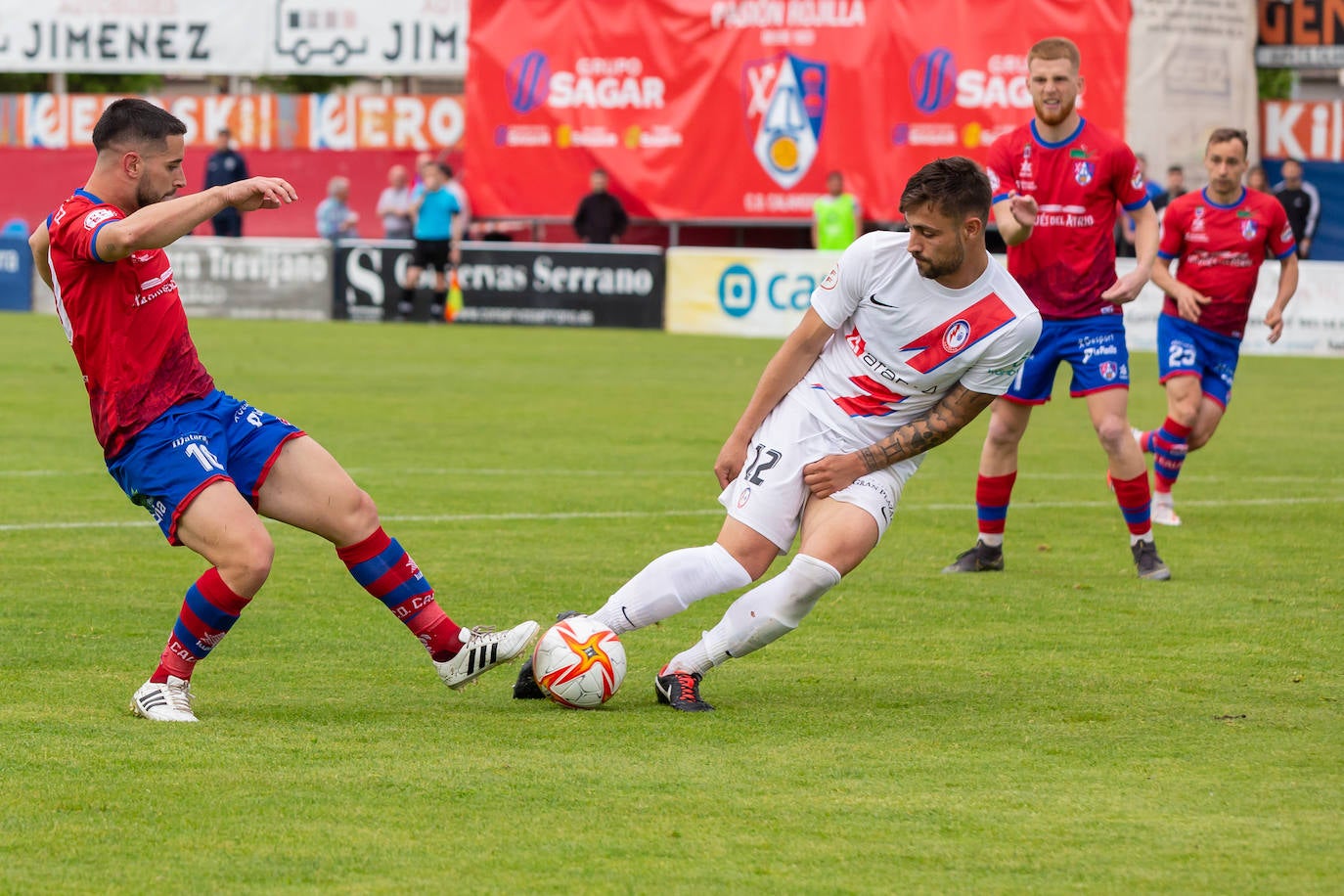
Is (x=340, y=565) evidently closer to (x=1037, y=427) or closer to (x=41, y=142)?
(x=1037, y=427)

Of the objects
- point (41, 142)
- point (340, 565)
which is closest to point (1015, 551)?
point (340, 565)

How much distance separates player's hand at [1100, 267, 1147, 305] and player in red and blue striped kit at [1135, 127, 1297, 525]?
2.00m

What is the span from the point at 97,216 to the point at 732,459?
2.05 meters

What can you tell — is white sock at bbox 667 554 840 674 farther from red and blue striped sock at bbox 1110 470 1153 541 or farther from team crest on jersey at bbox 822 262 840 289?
red and blue striped sock at bbox 1110 470 1153 541

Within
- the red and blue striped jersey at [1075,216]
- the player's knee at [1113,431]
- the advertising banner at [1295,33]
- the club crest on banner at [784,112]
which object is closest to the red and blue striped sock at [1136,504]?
the player's knee at [1113,431]

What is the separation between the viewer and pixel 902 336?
6266 mm

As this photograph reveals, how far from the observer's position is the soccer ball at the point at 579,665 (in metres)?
6.02

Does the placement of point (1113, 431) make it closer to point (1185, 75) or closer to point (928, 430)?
point (928, 430)

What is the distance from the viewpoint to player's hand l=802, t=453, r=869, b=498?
6.14 meters

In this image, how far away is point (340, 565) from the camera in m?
8.97

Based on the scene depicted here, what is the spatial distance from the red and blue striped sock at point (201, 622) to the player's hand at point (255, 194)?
1.13m

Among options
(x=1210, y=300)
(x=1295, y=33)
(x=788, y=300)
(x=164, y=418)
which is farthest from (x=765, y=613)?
(x=1295, y=33)

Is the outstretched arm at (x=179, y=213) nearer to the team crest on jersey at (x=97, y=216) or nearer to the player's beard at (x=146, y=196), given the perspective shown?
the team crest on jersey at (x=97, y=216)

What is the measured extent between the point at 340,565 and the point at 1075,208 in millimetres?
3724
